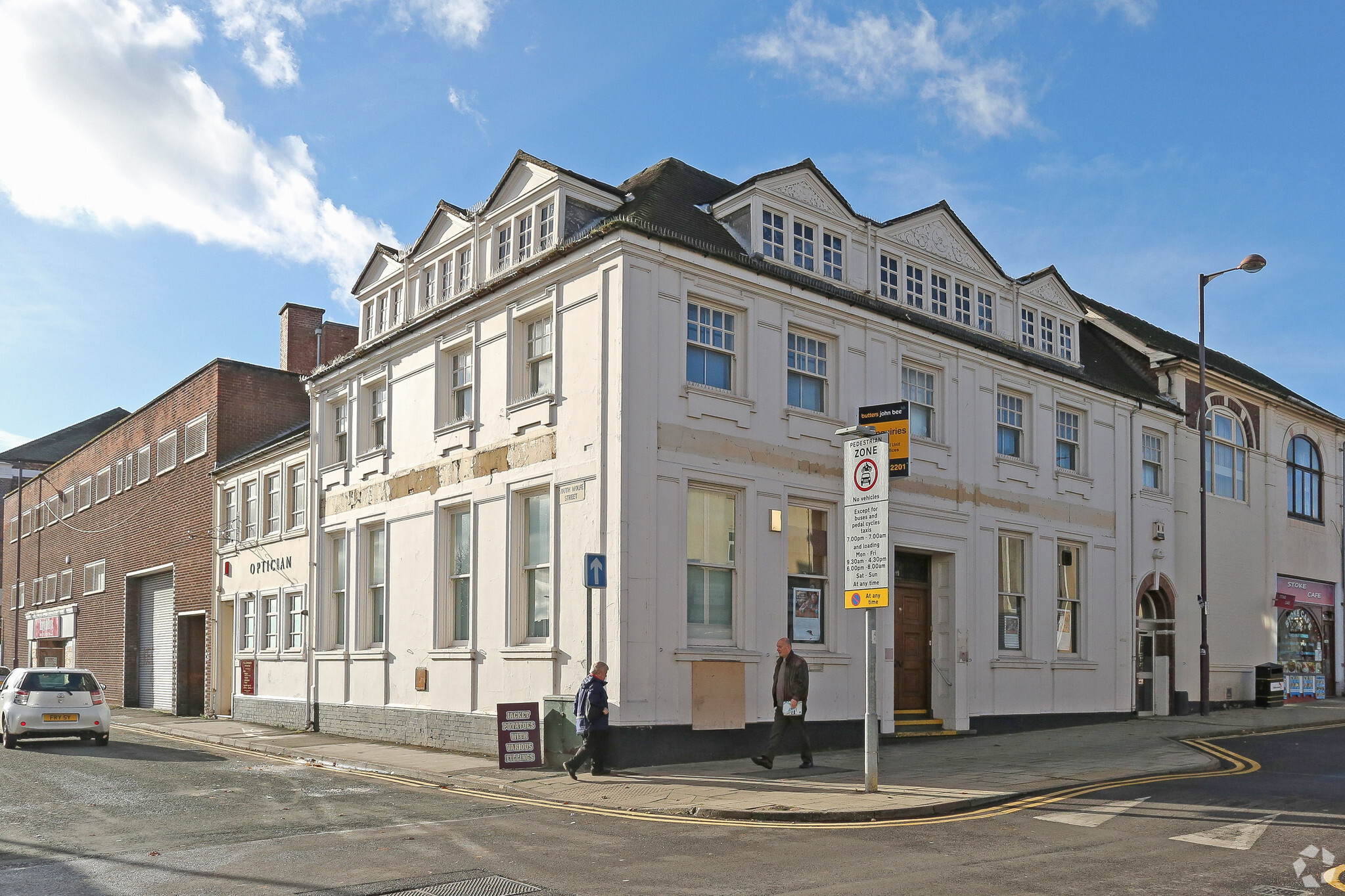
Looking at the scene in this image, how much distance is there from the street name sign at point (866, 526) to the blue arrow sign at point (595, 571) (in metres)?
3.41

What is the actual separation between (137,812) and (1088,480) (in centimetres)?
1893

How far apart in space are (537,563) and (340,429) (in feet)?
27.5

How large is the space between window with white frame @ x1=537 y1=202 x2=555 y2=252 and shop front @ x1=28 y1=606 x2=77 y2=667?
30.8 meters

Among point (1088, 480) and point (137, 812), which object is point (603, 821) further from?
point (1088, 480)

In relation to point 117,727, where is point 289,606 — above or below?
above

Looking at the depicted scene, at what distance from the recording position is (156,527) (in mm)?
33781

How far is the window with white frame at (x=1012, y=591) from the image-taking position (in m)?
21.8

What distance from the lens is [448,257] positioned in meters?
21.0

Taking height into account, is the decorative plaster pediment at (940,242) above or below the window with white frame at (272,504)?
above

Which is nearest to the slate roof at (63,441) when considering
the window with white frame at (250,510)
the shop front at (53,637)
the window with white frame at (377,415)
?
the shop front at (53,637)

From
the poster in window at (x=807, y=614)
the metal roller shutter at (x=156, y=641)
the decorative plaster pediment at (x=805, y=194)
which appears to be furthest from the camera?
the metal roller shutter at (x=156, y=641)

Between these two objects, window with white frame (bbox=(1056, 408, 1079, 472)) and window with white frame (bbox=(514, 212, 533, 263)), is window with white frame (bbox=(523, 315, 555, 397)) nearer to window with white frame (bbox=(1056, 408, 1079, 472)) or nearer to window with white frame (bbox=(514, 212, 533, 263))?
window with white frame (bbox=(514, 212, 533, 263))

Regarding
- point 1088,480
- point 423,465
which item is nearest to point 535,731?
point 423,465

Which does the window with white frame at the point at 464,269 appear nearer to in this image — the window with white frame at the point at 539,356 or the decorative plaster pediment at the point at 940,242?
the window with white frame at the point at 539,356
